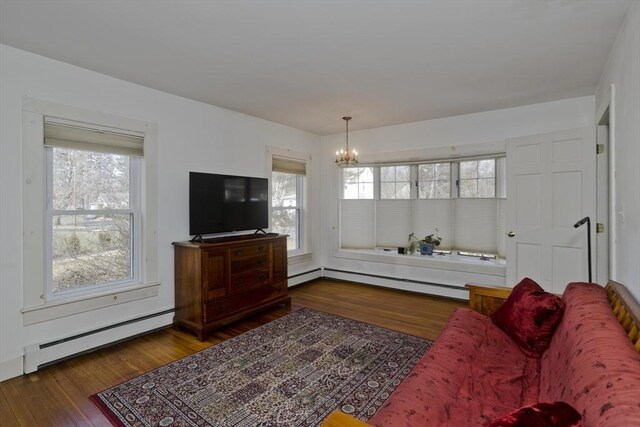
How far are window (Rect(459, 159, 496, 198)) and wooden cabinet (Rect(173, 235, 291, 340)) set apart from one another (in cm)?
283

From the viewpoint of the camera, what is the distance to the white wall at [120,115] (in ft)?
8.36

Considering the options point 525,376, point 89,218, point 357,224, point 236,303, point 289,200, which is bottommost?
point 236,303

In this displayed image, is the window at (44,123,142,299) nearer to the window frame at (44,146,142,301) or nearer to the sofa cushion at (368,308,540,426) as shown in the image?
the window frame at (44,146,142,301)

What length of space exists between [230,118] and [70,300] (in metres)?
2.65

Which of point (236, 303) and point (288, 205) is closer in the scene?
point (236, 303)

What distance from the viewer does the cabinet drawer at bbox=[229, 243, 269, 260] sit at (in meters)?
3.65

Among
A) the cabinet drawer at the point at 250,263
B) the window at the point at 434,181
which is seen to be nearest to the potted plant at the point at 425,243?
the window at the point at 434,181

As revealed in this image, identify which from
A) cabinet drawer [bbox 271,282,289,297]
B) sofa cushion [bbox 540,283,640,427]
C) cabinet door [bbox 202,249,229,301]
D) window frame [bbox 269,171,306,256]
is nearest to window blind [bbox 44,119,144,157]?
cabinet door [bbox 202,249,229,301]

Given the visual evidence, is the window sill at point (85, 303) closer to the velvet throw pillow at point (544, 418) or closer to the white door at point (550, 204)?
the velvet throw pillow at point (544, 418)

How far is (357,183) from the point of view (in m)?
5.61

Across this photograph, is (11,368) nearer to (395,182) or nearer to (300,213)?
(300,213)

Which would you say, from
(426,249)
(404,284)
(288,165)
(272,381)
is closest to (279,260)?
(288,165)

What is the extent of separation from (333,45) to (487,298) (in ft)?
7.65

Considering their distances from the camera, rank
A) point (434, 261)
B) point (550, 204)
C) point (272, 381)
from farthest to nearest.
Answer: point (434, 261) < point (550, 204) < point (272, 381)
